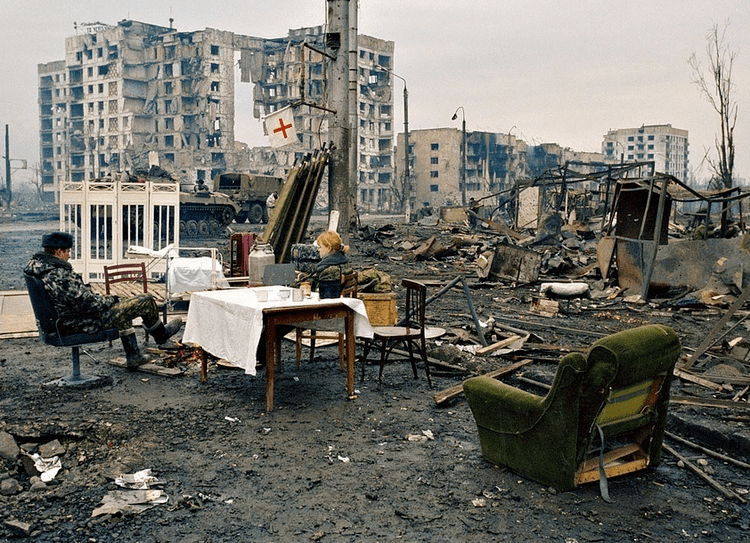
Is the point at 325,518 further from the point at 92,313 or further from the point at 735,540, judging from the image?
the point at 92,313

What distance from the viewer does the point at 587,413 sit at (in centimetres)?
384

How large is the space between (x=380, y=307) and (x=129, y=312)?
306 cm

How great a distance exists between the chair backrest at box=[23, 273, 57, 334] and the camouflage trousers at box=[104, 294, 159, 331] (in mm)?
456

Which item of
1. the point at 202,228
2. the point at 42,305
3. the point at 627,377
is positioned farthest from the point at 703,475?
the point at 202,228

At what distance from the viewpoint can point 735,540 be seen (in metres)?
3.54

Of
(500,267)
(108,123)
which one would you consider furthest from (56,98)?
(500,267)

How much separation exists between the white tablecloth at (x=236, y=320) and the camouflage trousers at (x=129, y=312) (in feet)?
1.94

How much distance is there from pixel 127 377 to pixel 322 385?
6.60ft

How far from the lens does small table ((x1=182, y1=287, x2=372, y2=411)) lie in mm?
5430

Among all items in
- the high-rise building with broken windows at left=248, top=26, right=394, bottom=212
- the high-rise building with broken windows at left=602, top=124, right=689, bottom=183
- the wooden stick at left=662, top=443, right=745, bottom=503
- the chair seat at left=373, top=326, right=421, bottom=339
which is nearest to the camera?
the wooden stick at left=662, top=443, right=745, bottom=503

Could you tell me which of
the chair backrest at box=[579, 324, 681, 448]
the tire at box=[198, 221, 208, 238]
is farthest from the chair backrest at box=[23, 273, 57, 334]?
the tire at box=[198, 221, 208, 238]

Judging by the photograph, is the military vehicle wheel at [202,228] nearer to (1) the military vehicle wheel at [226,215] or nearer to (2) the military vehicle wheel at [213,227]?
(2) the military vehicle wheel at [213,227]

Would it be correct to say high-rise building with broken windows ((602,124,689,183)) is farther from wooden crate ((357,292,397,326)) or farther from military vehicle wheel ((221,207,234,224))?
wooden crate ((357,292,397,326))

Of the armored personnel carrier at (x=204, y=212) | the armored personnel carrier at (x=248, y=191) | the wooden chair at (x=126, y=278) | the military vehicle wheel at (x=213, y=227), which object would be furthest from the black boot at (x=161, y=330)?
the armored personnel carrier at (x=248, y=191)
